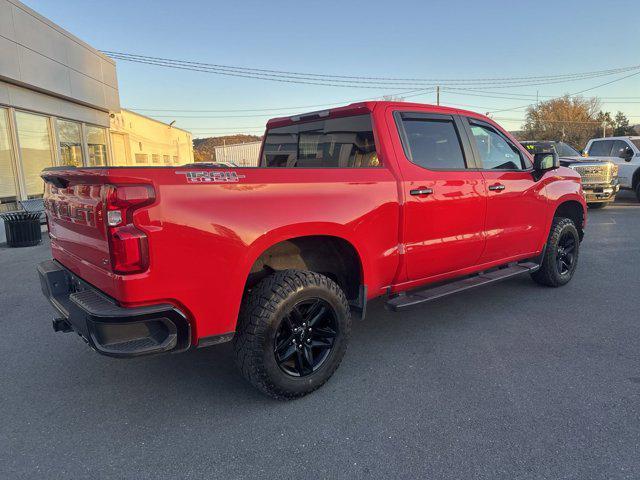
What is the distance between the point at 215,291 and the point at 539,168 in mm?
3657

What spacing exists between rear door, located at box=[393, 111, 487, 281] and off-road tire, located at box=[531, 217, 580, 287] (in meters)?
1.44

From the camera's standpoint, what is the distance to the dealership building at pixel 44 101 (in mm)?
11648

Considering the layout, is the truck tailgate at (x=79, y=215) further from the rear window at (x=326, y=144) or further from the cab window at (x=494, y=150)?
the cab window at (x=494, y=150)

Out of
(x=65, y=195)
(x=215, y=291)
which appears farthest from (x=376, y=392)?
(x=65, y=195)

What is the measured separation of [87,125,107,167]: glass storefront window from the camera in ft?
55.8

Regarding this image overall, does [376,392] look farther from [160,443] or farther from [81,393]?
[81,393]

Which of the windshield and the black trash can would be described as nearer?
the black trash can

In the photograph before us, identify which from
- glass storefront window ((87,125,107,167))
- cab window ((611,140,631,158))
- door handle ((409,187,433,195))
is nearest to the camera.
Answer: door handle ((409,187,433,195))

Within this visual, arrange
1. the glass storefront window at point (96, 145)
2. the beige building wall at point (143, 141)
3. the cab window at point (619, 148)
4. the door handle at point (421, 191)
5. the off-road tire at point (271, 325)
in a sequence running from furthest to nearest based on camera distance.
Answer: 1. the beige building wall at point (143, 141)
2. the glass storefront window at point (96, 145)
3. the cab window at point (619, 148)
4. the door handle at point (421, 191)
5. the off-road tire at point (271, 325)

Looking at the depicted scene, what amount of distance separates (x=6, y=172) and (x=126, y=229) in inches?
484

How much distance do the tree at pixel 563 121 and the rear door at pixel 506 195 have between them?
205 ft

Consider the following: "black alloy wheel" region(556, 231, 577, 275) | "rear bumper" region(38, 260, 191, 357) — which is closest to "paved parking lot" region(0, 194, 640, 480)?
"rear bumper" region(38, 260, 191, 357)

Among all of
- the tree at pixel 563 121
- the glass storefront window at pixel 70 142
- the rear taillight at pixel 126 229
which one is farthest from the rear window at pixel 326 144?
the tree at pixel 563 121

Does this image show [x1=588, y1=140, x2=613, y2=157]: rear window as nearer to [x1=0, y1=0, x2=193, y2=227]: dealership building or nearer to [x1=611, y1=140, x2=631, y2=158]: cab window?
[x1=611, y1=140, x2=631, y2=158]: cab window
